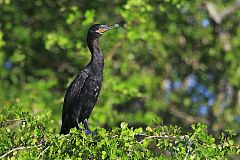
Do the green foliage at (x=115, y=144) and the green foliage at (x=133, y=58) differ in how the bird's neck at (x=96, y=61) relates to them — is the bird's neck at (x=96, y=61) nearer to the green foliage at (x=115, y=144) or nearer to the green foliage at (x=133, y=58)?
the green foliage at (x=115, y=144)

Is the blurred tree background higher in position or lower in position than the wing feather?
lower

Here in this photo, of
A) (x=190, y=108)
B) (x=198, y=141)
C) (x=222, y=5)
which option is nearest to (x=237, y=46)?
(x=222, y=5)

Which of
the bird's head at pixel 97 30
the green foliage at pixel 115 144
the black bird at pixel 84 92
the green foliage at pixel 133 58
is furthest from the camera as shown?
the green foliage at pixel 133 58

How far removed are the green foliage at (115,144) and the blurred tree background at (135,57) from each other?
207 inches

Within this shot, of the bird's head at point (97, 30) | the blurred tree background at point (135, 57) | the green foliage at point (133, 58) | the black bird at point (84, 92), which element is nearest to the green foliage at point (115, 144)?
the black bird at point (84, 92)

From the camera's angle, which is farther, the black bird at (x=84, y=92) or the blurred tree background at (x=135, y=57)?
the blurred tree background at (x=135, y=57)

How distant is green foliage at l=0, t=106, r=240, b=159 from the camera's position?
18.9 ft

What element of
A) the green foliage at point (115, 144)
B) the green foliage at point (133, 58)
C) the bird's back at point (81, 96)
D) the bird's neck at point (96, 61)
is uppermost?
the green foliage at point (115, 144)

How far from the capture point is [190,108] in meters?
16.4

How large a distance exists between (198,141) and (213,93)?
401 inches

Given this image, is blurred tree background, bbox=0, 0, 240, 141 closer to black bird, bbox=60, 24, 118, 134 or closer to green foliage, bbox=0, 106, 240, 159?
black bird, bbox=60, 24, 118, 134

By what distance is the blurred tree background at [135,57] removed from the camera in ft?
40.0

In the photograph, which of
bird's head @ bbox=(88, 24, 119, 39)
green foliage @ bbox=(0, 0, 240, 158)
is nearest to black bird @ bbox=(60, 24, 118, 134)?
bird's head @ bbox=(88, 24, 119, 39)

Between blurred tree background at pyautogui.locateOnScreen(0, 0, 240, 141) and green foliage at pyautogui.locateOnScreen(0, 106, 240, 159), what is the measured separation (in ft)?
17.3
